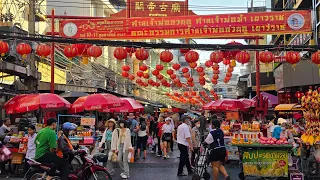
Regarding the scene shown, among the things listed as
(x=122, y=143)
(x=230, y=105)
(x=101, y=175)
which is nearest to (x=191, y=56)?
(x=122, y=143)

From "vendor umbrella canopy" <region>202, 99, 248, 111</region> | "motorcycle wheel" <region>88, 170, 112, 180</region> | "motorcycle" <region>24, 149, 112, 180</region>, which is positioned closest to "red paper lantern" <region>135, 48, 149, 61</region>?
"motorcycle" <region>24, 149, 112, 180</region>

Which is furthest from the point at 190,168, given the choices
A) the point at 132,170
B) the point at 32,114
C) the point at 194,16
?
the point at 32,114

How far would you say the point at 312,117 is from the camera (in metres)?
12.2

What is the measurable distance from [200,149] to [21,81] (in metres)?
12.7

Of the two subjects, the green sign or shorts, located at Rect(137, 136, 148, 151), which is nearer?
the green sign

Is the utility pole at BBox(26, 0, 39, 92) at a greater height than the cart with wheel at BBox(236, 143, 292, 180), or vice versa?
the utility pole at BBox(26, 0, 39, 92)

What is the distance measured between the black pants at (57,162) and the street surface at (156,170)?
12.1 ft

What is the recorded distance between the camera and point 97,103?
696 inches

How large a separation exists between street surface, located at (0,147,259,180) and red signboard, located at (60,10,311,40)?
540cm

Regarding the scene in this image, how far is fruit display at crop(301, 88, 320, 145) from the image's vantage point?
12.1 meters

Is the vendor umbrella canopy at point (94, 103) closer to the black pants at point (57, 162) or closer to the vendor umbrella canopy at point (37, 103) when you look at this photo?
the vendor umbrella canopy at point (37, 103)

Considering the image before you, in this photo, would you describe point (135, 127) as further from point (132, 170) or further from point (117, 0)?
point (117, 0)

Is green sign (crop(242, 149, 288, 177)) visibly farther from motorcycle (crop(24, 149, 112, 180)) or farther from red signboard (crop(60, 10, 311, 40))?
red signboard (crop(60, 10, 311, 40))

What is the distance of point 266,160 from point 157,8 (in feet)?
35.5
